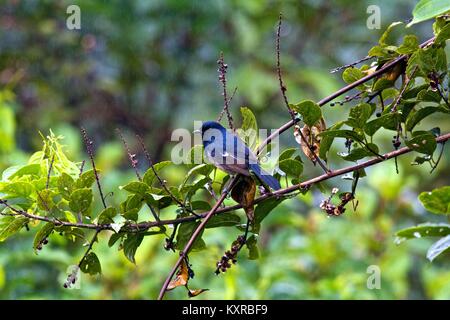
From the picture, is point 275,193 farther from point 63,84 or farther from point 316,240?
point 63,84

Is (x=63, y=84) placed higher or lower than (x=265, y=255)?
higher

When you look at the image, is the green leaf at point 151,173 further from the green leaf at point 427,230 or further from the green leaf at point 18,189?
the green leaf at point 427,230

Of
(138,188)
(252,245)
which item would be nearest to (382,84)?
(252,245)

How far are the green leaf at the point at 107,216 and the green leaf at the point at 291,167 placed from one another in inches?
14.7

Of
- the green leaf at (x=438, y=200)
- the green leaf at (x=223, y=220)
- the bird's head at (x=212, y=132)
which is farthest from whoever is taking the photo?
the bird's head at (x=212, y=132)

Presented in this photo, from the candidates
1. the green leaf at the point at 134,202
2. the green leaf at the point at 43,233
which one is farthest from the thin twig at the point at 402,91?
the green leaf at the point at 43,233

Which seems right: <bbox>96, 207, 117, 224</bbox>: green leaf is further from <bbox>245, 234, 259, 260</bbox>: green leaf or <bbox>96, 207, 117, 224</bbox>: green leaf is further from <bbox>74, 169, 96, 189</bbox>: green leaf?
<bbox>245, 234, 259, 260</bbox>: green leaf

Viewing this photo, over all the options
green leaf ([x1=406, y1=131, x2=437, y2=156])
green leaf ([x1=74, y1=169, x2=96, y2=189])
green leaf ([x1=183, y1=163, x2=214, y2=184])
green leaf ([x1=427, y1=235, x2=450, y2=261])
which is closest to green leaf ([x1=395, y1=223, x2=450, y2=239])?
green leaf ([x1=427, y1=235, x2=450, y2=261])

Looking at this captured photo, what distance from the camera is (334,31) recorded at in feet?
18.1

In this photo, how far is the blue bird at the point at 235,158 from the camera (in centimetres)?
152

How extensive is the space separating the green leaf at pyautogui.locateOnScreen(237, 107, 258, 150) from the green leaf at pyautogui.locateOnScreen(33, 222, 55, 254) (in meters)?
0.47
